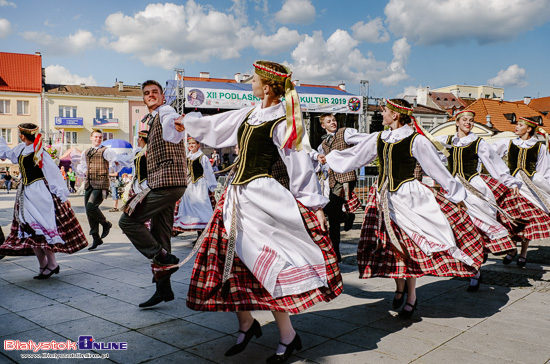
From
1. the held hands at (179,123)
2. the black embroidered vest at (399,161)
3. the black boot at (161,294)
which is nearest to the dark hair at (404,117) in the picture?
the black embroidered vest at (399,161)

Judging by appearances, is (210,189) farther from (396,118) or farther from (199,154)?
(396,118)

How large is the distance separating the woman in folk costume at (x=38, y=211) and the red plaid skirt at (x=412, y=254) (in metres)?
3.48

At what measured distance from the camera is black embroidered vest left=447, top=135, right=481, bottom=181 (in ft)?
18.2

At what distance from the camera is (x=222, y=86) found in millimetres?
19734

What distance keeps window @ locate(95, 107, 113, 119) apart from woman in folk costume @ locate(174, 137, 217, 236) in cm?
3863

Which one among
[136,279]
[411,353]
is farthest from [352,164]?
[136,279]

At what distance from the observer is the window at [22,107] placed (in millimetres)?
41125

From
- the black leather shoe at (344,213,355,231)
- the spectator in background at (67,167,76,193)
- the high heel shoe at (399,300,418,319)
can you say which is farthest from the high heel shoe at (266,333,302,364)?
the spectator in background at (67,167,76,193)

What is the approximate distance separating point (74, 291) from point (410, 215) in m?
3.33

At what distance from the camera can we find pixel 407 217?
13.2 ft

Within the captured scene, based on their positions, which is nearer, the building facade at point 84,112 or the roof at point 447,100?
the building facade at point 84,112

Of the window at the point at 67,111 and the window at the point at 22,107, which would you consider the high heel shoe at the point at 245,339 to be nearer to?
the window at the point at 67,111

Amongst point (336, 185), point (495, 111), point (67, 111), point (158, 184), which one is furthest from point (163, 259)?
point (67, 111)

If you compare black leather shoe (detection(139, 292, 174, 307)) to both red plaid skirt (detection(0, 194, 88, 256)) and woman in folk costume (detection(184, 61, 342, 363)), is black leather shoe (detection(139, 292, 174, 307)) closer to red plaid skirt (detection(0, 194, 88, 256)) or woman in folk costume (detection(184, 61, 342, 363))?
woman in folk costume (detection(184, 61, 342, 363))
